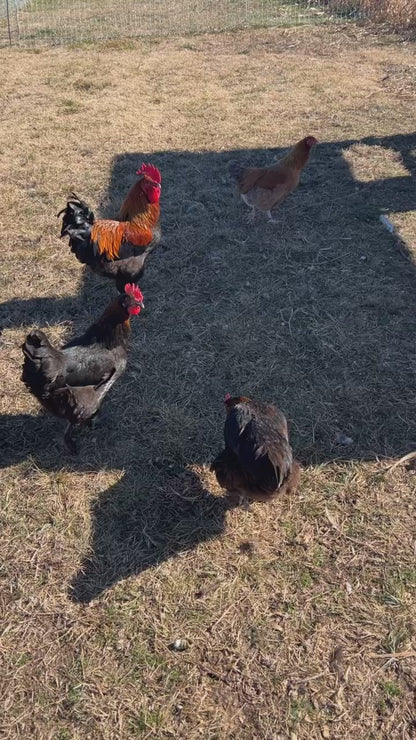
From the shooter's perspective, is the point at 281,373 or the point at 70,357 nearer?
the point at 70,357

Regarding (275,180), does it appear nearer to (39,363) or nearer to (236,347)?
(236,347)

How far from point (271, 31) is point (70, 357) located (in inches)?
573

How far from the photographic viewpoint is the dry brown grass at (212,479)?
281cm

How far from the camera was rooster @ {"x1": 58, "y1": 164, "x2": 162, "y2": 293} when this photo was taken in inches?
194

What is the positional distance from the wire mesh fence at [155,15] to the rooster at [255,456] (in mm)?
14214

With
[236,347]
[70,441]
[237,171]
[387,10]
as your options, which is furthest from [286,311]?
[387,10]

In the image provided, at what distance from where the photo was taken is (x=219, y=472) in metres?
3.43

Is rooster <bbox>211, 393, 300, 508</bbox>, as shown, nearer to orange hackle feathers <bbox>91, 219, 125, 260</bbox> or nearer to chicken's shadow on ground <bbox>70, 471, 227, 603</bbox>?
chicken's shadow on ground <bbox>70, 471, 227, 603</bbox>

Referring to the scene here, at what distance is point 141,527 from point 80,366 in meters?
1.17

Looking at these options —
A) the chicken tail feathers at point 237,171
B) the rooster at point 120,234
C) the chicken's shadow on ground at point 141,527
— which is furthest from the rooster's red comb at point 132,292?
the chicken tail feathers at point 237,171

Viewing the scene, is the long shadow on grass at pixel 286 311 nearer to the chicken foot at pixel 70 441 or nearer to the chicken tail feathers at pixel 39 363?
the chicken foot at pixel 70 441

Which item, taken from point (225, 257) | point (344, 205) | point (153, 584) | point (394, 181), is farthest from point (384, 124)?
point (153, 584)

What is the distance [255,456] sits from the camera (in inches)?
123

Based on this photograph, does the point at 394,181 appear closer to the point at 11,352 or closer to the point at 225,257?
the point at 225,257
